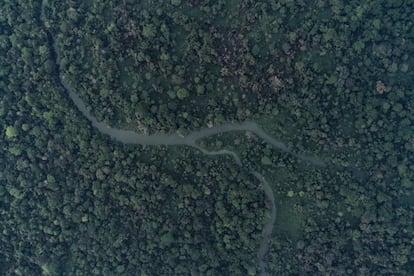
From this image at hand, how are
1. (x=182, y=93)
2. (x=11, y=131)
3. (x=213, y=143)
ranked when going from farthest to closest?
(x=11, y=131) → (x=213, y=143) → (x=182, y=93)

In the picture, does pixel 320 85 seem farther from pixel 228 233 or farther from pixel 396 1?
pixel 228 233

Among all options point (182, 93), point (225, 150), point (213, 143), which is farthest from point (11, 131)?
point (225, 150)

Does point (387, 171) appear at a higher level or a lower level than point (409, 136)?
lower

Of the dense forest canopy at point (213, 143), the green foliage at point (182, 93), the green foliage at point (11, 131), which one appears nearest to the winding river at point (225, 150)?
the dense forest canopy at point (213, 143)

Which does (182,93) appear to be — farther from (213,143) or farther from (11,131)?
(11,131)

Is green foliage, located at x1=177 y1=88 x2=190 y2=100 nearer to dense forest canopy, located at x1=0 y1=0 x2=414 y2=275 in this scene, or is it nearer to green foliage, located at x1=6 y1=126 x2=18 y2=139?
dense forest canopy, located at x1=0 y1=0 x2=414 y2=275

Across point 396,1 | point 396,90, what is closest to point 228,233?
point 396,90

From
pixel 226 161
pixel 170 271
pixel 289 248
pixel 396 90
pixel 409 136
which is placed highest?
pixel 396 90

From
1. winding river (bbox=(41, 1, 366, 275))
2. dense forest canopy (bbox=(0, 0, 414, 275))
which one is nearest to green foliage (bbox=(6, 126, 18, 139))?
dense forest canopy (bbox=(0, 0, 414, 275))
